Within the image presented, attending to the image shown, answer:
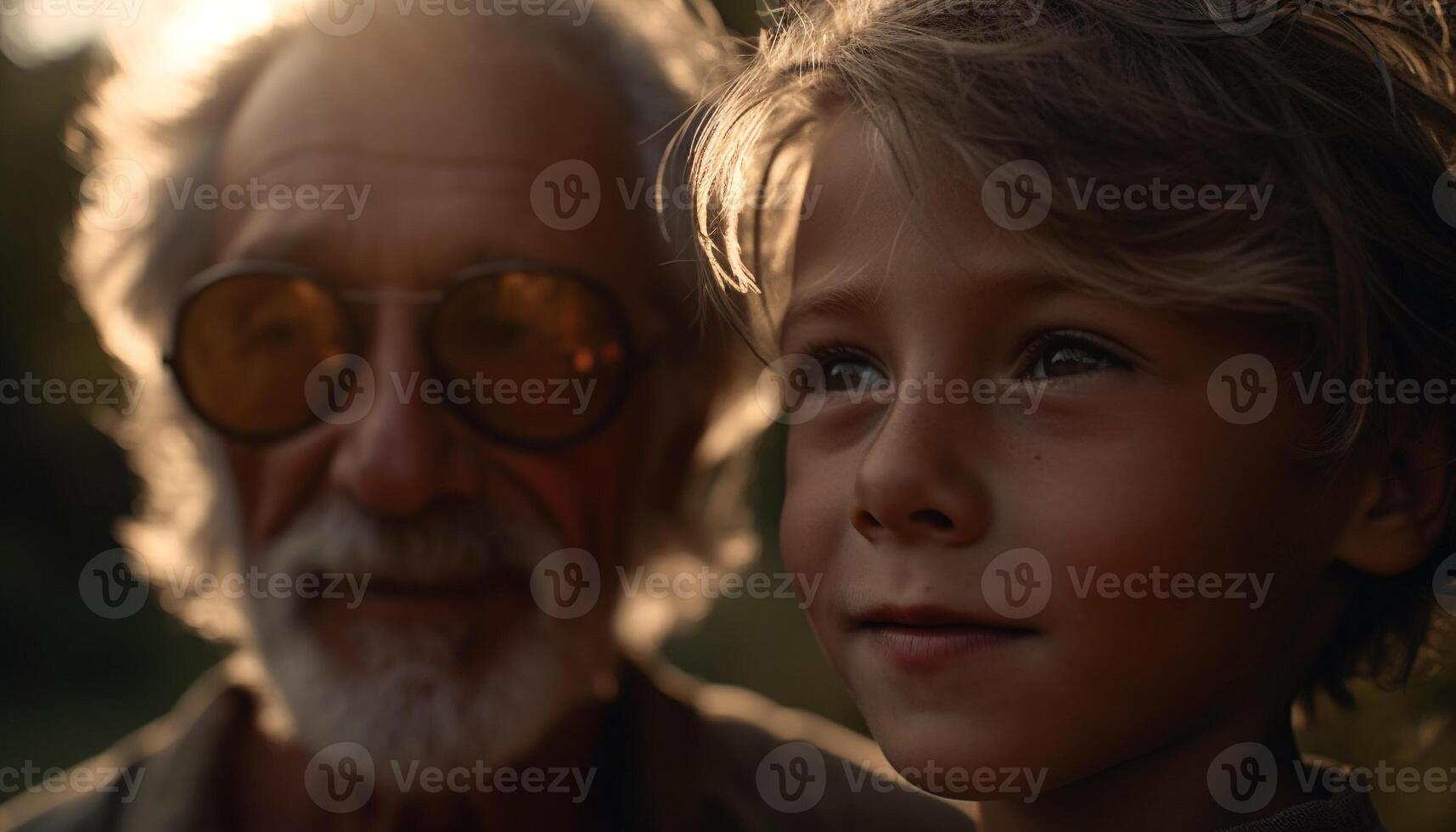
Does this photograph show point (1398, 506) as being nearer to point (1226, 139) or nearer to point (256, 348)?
point (1226, 139)

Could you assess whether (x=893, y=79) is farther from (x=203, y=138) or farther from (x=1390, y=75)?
(x=203, y=138)

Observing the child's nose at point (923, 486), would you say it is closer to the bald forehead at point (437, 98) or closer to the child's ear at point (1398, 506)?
the child's ear at point (1398, 506)

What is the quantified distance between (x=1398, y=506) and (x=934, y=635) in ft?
1.53

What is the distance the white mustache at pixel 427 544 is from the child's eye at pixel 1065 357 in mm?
890

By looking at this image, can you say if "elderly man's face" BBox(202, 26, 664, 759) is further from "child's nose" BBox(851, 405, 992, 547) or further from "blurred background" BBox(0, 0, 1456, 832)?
"blurred background" BBox(0, 0, 1456, 832)

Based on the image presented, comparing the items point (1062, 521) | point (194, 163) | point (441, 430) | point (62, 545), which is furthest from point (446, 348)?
point (62, 545)

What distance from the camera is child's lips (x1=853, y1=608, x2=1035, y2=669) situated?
1.17 meters

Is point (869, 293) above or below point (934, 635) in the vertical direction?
above

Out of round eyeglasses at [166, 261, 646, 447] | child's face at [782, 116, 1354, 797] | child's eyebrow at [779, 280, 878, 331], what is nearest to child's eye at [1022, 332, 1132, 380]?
child's face at [782, 116, 1354, 797]

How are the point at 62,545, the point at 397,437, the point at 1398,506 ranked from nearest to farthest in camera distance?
the point at 1398,506
the point at 397,437
the point at 62,545

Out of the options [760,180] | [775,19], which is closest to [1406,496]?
[760,180]

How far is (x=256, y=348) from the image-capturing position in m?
1.85

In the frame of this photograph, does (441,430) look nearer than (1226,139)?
No

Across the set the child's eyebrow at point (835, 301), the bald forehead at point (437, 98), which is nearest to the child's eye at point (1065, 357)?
the child's eyebrow at point (835, 301)
